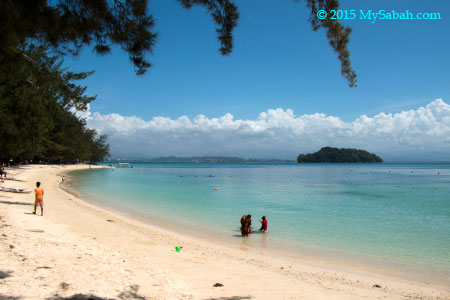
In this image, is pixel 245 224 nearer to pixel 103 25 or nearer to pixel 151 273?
pixel 151 273

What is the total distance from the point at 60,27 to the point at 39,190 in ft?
33.1

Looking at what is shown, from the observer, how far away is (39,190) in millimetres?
12633

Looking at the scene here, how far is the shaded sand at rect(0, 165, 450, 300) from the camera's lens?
5.59 metres

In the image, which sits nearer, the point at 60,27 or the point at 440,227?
the point at 60,27

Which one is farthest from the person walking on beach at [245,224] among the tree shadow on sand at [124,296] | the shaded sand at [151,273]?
the tree shadow on sand at [124,296]

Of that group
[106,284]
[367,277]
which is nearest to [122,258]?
[106,284]

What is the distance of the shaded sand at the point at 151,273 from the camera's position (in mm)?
5586

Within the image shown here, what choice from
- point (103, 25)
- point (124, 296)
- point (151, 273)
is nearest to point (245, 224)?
point (151, 273)

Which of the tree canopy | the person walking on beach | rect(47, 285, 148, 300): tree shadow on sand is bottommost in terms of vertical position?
the person walking on beach

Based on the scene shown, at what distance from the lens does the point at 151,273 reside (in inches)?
269

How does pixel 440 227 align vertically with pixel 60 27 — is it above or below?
below

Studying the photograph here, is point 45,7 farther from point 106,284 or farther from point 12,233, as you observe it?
point 12,233

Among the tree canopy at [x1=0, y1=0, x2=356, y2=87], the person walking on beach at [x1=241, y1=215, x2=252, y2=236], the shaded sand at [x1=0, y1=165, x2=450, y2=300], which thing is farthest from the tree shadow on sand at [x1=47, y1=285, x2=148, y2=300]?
the person walking on beach at [x1=241, y1=215, x2=252, y2=236]

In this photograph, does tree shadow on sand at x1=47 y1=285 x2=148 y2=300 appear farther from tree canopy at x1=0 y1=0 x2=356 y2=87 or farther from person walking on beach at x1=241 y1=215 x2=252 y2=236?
person walking on beach at x1=241 y1=215 x2=252 y2=236
